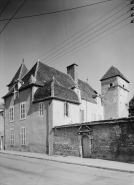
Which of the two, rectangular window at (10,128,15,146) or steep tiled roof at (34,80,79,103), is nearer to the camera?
steep tiled roof at (34,80,79,103)

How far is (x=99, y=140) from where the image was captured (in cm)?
1623

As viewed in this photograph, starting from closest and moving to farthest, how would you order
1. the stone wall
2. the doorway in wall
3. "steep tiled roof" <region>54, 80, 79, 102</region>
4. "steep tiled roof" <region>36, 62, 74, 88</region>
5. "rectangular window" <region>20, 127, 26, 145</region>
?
the doorway in wall → the stone wall → "steep tiled roof" <region>54, 80, 79, 102</region> → "rectangular window" <region>20, 127, 26, 145</region> → "steep tiled roof" <region>36, 62, 74, 88</region>

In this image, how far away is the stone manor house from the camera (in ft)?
69.4

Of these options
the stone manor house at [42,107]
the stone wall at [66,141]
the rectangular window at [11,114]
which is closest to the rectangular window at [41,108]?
the stone manor house at [42,107]

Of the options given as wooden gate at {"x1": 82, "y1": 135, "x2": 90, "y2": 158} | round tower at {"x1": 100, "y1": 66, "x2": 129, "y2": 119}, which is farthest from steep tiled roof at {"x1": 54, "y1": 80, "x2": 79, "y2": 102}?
round tower at {"x1": 100, "y1": 66, "x2": 129, "y2": 119}

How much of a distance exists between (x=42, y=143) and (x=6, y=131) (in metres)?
9.11

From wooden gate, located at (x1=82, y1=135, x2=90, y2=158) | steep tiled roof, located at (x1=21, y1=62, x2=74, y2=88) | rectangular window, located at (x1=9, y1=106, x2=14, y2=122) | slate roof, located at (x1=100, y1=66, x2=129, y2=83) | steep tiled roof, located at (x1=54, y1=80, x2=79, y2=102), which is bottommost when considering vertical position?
wooden gate, located at (x1=82, y1=135, x2=90, y2=158)

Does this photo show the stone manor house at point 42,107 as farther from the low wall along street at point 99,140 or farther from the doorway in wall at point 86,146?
the doorway in wall at point 86,146

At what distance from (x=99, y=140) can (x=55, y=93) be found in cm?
758

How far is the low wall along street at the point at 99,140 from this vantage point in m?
14.4

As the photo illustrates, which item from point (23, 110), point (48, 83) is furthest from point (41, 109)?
point (23, 110)

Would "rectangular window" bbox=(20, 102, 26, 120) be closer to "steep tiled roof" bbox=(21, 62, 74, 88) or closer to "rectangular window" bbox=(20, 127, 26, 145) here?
"rectangular window" bbox=(20, 127, 26, 145)

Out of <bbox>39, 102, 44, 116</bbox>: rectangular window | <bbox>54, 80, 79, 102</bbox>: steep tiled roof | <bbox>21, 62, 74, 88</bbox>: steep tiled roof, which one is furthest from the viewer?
<bbox>21, 62, 74, 88</bbox>: steep tiled roof

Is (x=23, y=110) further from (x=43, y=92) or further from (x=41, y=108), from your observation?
(x=43, y=92)
